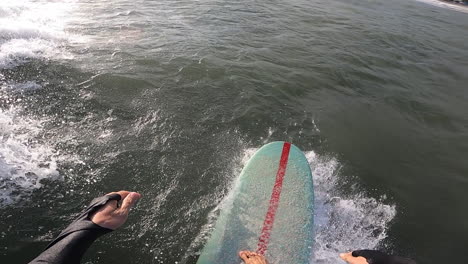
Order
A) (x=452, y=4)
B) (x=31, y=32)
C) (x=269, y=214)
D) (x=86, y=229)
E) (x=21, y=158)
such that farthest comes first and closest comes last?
(x=452, y=4) → (x=31, y=32) → (x=21, y=158) → (x=269, y=214) → (x=86, y=229)

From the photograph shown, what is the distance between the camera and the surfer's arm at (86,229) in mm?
2338

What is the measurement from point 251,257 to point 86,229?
66.4 inches

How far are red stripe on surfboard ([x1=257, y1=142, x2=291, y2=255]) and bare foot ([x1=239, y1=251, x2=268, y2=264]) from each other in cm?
20

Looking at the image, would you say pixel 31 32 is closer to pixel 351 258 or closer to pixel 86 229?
pixel 86 229

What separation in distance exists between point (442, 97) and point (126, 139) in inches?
305

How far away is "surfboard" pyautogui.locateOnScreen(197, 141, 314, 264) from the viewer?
3.38m

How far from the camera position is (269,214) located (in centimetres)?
373

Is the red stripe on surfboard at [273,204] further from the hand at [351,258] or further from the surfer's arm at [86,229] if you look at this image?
the surfer's arm at [86,229]

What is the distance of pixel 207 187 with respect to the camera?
13.9ft

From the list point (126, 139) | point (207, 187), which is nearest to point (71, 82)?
point (126, 139)

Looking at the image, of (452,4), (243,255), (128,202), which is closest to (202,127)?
(128,202)

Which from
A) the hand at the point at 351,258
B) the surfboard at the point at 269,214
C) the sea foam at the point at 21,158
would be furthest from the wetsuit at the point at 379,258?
the sea foam at the point at 21,158

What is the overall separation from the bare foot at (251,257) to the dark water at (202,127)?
2.06 ft

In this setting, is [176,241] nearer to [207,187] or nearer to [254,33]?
[207,187]
